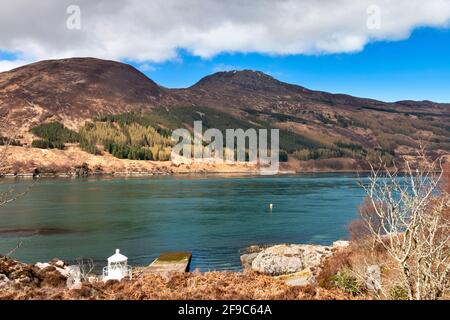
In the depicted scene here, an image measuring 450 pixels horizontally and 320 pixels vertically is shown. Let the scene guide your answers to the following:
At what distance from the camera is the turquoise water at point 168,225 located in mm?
53375

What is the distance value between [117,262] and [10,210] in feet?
245

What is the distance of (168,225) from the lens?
7188 cm

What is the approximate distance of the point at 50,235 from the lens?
63375mm

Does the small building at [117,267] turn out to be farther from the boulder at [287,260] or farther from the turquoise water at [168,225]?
the turquoise water at [168,225]

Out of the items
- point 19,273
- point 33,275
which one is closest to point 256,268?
point 33,275

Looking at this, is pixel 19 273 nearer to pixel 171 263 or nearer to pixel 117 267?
pixel 117 267

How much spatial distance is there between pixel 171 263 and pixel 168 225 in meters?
29.0

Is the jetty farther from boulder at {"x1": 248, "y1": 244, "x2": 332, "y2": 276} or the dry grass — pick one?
the dry grass

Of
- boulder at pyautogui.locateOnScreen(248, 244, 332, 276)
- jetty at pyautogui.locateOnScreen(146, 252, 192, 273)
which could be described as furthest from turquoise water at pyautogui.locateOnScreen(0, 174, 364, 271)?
boulder at pyautogui.locateOnScreen(248, 244, 332, 276)

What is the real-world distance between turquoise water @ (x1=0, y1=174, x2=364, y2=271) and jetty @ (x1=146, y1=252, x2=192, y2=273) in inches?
55.1
